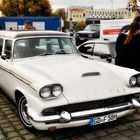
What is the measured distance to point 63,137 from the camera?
509cm


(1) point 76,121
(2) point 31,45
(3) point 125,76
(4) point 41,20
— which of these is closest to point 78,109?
(1) point 76,121


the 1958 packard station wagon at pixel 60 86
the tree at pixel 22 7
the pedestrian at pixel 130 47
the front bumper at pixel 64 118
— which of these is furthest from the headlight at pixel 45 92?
the tree at pixel 22 7

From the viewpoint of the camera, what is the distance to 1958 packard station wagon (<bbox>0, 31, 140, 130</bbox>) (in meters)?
4.66

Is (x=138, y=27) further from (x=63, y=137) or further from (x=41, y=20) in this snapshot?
(x=41, y=20)

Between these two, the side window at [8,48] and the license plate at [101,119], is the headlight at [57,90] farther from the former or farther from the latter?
the side window at [8,48]

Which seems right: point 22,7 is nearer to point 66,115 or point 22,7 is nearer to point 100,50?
point 100,50

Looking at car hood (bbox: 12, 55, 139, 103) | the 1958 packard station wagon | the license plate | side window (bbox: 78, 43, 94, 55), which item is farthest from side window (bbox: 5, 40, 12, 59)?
side window (bbox: 78, 43, 94, 55)

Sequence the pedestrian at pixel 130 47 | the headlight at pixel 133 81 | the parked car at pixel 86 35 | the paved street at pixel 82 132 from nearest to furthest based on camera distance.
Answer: the paved street at pixel 82 132 → the headlight at pixel 133 81 → the pedestrian at pixel 130 47 → the parked car at pixel 86 35

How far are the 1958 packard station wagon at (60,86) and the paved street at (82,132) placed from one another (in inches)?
Answer: 8.0

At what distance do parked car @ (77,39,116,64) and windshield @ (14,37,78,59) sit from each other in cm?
203

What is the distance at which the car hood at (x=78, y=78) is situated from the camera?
4.83 meters

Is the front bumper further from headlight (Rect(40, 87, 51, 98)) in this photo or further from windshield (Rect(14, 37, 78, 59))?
windshield (Rect(14, 37, 78, 59))

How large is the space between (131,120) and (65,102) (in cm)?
173

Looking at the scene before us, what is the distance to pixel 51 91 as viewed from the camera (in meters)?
4.69
